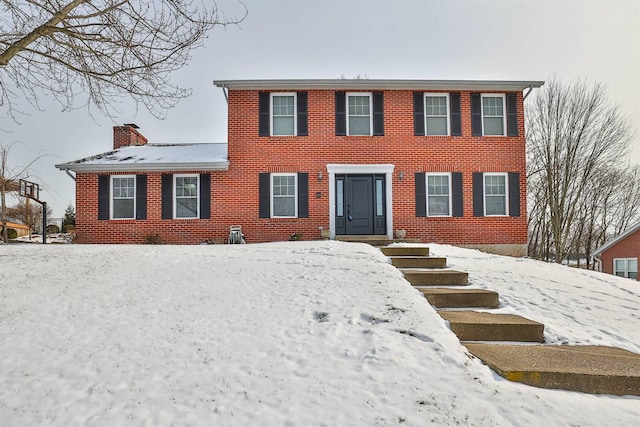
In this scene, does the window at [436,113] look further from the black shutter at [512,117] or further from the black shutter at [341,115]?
the black shutter at [341,115]

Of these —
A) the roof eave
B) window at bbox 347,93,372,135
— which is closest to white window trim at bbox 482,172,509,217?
window at bbox 347,93,372,135

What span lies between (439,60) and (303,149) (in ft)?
20.5

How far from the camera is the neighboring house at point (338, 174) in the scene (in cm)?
1307

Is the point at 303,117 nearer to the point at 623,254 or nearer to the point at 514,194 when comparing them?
the point at 514,194

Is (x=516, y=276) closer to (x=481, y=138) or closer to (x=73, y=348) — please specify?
(x=481, y=138)

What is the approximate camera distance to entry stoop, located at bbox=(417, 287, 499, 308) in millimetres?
6008

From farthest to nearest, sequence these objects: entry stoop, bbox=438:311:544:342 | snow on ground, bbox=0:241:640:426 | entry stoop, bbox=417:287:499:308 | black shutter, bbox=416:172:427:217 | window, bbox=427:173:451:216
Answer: window, bbox=427:173:451:216, black shutter, bbox=416:172:427:217, entry stoop, bbox=417:287:499:308, entry stoop, bbox=438:311:544:342, snow on ground, bbox=0:241:640:426

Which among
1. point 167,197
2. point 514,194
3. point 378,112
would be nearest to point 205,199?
point 167,197

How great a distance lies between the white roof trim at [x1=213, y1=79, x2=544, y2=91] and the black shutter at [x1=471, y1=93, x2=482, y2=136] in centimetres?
28

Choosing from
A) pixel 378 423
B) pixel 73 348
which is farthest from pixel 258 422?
pixel 73 348

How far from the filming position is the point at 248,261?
7.86 m

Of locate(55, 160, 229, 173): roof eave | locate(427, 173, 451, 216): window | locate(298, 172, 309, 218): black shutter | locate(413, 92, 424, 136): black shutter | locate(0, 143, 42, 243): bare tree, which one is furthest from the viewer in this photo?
locate(0, 143, 42, 243): bare tree

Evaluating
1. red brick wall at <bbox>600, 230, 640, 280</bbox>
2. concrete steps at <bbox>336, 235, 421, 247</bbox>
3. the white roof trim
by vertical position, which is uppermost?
the white roof trim

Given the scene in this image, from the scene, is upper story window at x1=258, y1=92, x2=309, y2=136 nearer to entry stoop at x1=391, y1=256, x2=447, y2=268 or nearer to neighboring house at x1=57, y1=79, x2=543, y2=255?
neighboring house at x1=57, y1=79, x2=543, y2=255
